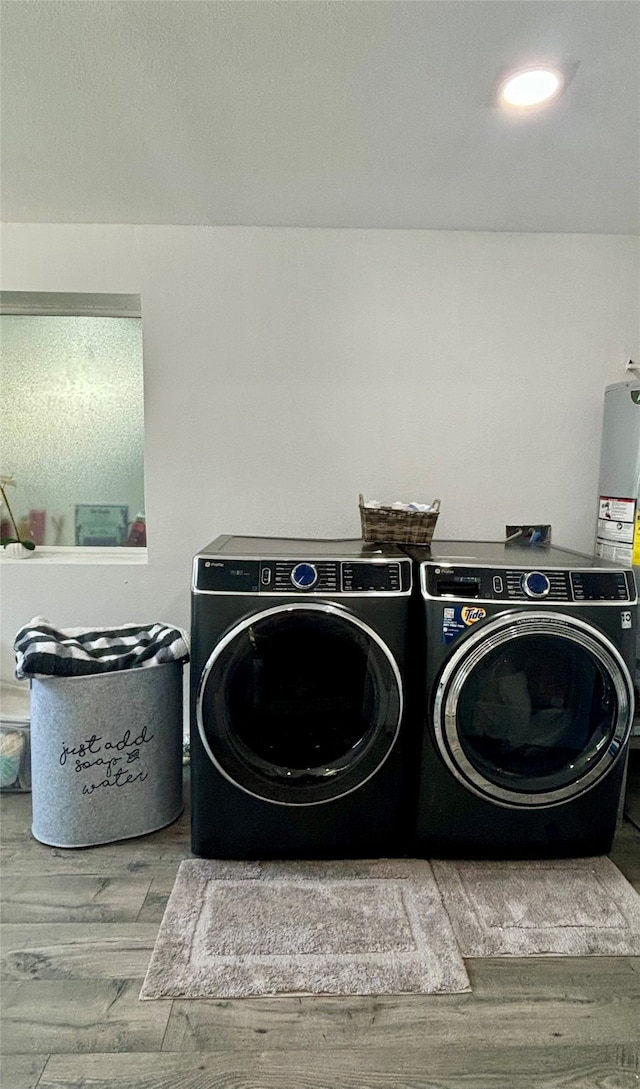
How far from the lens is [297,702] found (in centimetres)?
172

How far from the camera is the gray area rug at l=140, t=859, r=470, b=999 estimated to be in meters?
1.35

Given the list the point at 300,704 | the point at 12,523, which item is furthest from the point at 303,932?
the point at 12,523

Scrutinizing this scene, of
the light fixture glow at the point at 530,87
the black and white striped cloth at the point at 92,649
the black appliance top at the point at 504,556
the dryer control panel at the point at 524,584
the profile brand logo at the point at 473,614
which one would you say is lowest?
the black and white striped cloth at the point at 92,649

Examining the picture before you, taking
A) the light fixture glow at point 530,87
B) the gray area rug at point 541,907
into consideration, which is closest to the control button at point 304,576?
the gray area rug at point 541,907

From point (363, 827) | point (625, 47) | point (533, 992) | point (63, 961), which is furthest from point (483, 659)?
point (625, 47)

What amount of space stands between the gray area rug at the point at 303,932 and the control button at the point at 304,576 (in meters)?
0.83

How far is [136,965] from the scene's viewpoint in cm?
140

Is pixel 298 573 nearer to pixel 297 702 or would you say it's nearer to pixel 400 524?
pixel 297 702

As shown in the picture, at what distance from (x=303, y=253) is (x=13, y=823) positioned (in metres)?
2.25

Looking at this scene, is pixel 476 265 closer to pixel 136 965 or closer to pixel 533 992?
pixel 533 992

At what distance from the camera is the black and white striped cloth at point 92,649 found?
5.72ft

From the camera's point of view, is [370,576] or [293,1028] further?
[370,576]

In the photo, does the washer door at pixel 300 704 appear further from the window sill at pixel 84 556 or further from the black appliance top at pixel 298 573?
the window sill at pixel 84 556

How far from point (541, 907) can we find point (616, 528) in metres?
1.27
